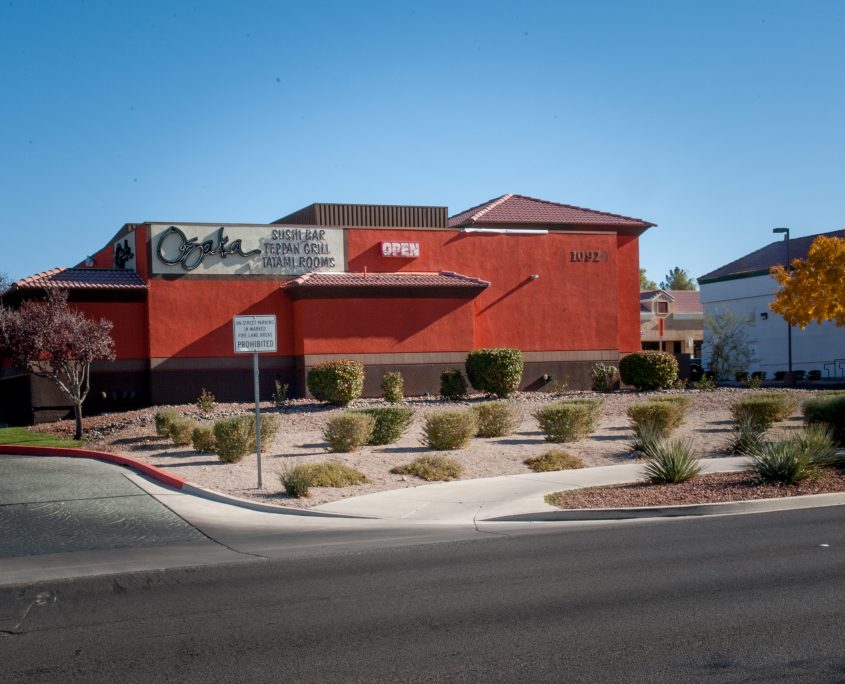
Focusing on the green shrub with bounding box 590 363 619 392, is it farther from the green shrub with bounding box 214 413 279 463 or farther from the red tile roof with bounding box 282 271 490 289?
the green shrub with bounding box 214 413 279 463

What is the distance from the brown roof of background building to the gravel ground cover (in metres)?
34.7

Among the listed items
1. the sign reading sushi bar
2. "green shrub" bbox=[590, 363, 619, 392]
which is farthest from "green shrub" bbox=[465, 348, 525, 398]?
the sign reading sushi bar

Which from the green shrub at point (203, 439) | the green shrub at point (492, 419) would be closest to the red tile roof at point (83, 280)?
the green shrub at point (203, 439)

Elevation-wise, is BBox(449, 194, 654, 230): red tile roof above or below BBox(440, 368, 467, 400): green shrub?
above

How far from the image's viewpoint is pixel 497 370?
3089 centimetres

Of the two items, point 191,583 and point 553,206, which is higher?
point 553,206

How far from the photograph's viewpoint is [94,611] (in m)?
9.26

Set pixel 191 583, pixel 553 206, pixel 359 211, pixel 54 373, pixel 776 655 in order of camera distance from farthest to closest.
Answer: pixel 553 206
pixel 359 211
pixel 54 373
pixel 191 583
pixel 776 655

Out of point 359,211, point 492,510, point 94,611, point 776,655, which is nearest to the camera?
point 776,655

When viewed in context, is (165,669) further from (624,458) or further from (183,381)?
(183,381)

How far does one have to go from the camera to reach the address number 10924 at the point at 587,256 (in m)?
38.3

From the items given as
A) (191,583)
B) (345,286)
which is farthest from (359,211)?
(191,583)

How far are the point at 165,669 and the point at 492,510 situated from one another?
8.53m

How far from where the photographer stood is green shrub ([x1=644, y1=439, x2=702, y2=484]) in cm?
1675
